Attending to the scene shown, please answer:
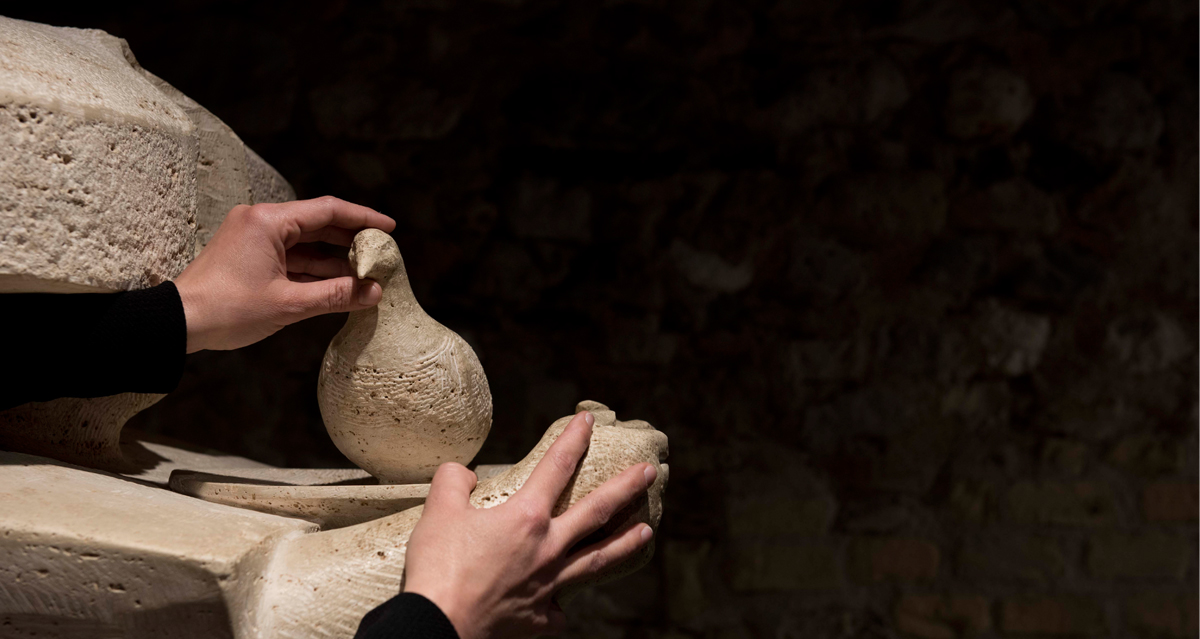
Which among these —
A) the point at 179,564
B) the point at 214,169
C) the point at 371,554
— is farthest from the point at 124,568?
the point at 214,169

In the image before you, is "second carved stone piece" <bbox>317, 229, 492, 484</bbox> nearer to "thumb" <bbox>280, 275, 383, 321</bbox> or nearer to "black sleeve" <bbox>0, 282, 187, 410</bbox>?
"thumb" <bbox>280, 275, 383, 321</bbox>

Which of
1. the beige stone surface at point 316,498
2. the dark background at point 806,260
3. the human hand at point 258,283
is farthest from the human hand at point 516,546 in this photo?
the dark background at point 806,260

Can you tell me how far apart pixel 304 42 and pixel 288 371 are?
32.3 inches

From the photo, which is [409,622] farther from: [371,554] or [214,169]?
[214,169]

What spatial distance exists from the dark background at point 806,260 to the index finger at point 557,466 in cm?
135

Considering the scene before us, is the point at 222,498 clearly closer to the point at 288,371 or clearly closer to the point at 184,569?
the point at 184,569

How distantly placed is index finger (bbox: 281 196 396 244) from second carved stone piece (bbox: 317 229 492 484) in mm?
49

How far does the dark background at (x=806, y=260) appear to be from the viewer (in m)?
2.20

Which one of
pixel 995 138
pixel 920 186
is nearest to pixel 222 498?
pixel 920 186

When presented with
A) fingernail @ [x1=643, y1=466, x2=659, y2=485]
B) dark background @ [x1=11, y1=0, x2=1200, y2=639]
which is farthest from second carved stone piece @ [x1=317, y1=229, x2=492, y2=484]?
dark background @ [x1=11, y1=0, x2=1200, y2=639]

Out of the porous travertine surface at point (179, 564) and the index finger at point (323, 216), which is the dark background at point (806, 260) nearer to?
the index finger at point (323, 216)

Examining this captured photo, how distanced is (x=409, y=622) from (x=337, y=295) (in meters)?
0.37

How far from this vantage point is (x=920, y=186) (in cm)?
223

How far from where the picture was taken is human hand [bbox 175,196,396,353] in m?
0.94
